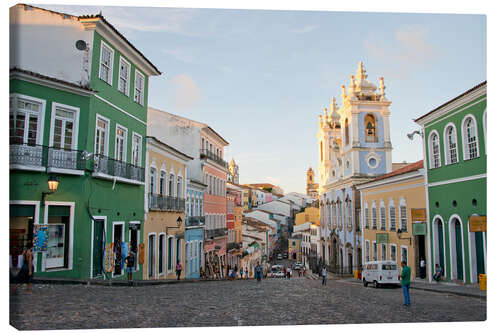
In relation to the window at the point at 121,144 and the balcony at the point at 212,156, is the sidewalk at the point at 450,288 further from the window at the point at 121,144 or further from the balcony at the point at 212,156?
the balcony at the point at 212,156

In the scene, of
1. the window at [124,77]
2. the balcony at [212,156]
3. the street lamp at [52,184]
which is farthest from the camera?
Result: the balcony at [212,156]

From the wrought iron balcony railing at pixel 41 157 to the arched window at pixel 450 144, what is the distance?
8470 millimetres

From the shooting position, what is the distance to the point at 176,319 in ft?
23.7

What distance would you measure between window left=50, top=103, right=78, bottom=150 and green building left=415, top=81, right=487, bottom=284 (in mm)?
8398

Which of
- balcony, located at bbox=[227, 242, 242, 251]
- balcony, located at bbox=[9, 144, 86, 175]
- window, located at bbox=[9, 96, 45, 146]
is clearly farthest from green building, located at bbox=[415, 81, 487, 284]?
balcony, located at bbox=[227, 242, 242, 251]

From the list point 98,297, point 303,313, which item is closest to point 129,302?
point 98,297

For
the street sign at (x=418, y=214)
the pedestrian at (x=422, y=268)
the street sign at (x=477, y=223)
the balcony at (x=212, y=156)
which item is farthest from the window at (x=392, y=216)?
the balcony at (x=212, y=156)

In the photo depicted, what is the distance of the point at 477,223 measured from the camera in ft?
28.9

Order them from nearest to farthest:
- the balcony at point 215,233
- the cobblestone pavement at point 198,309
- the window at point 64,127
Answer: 1. the cobblestone pavement at point 198,309
2. the window at point 64,127
3. the balcony at point 215,233

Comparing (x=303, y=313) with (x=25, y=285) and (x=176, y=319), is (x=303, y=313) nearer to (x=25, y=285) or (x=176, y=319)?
(x=176, y=319)

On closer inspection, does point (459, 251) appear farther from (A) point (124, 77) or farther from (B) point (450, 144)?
(A) point (124, 77)

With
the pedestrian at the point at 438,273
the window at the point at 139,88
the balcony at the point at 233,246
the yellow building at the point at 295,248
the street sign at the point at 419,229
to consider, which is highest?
the window at the point at 139,88

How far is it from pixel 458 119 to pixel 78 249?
29.0 ft

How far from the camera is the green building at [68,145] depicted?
7254 mm
